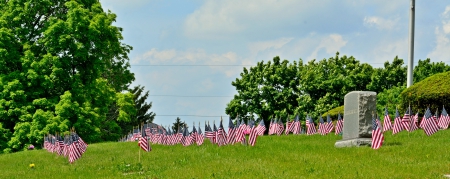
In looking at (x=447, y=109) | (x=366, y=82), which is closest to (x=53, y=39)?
(x=447, y=109)

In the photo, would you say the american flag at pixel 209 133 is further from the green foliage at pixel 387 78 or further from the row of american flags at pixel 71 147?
the green foliage at pixel 387 78

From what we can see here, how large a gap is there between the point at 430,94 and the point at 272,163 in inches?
→ 602

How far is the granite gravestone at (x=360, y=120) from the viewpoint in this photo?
22.3 m

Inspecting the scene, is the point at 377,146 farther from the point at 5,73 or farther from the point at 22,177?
the point at 5,73

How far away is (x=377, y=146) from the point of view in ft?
67.3

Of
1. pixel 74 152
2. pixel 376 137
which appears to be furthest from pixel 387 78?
pixel 74 152

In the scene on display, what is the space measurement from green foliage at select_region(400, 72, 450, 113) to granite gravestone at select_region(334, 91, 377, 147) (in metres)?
8.11

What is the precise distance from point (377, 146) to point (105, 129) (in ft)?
112

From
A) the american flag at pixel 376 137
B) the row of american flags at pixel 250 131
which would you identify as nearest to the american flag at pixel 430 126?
the row of american flags at pixel 250 131

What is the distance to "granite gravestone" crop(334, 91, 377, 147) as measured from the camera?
22.3 meters

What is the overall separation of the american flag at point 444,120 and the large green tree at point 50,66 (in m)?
19.8

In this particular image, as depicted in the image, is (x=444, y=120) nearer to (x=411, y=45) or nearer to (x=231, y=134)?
(x=411, y=45)

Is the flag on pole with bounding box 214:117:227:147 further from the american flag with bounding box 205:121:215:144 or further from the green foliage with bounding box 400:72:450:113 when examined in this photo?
the green foliage with bounding box 400:72:450:113

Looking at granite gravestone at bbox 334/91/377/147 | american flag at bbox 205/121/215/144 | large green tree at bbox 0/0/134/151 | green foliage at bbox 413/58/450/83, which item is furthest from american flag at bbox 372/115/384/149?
green foliage at bbox 413/58/450/83
